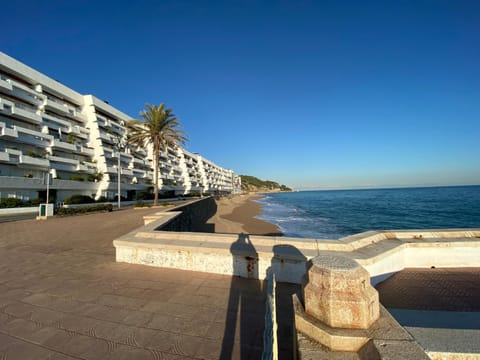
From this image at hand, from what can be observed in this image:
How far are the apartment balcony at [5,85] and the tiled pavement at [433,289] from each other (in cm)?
3920

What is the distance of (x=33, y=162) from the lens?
2677 centimetres

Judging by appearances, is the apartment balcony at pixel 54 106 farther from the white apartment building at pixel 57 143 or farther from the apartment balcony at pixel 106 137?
the apartment balcony at pixel 106 137

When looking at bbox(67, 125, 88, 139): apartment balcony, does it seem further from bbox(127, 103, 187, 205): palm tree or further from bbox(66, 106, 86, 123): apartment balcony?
bbox(127, 103, 187, 205): palm tree

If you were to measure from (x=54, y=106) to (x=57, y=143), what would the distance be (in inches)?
234

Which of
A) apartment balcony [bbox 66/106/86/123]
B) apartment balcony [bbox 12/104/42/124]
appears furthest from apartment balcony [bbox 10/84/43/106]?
apartment balcony [bbox 66/106/86/123]

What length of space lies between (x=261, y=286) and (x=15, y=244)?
9.58m

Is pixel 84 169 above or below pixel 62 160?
below

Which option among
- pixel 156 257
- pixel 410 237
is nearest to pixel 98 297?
pixel 156 257

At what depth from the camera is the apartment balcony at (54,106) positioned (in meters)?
30.6

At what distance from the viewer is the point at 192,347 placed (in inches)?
100.0

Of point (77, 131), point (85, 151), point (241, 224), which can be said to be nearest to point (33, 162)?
point (85, 151)

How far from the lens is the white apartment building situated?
2569 centimetres

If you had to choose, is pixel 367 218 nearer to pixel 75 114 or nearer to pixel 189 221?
pixel 189 221

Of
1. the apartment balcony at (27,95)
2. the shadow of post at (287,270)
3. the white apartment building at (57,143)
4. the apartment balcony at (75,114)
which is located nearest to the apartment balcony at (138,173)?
the white apartment building at (57,143)
